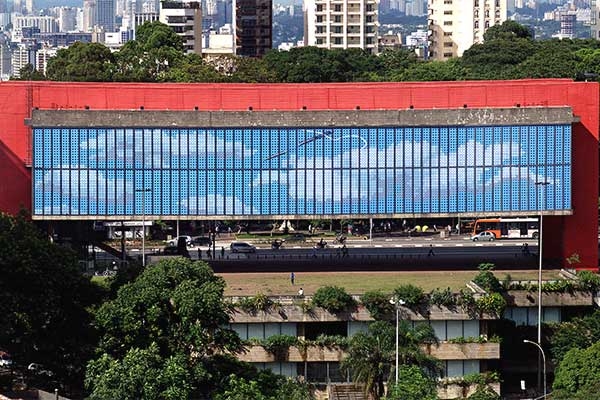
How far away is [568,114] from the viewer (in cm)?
7881

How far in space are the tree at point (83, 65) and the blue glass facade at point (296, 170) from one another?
51875 millimetres

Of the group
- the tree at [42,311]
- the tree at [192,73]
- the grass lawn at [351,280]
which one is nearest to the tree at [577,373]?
the grass lawn at [351,280]

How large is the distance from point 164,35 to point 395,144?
75520 millimetres

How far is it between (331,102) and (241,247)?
1574cm

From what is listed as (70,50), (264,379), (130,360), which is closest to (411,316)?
(264,379)

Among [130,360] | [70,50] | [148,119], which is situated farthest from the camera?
[70,50]

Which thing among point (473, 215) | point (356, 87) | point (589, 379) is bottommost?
point (589, 379)

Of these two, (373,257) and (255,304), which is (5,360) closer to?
(255,304)

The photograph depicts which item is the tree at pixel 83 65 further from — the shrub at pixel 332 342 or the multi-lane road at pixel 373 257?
the shrub at pixel 332 342

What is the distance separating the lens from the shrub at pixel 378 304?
69.3m

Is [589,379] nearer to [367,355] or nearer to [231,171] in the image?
[367,355]

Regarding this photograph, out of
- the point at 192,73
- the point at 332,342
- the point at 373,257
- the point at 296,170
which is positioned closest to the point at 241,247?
the point at 373,257

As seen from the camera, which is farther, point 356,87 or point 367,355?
point 356,87

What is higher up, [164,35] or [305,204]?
[164,35]
